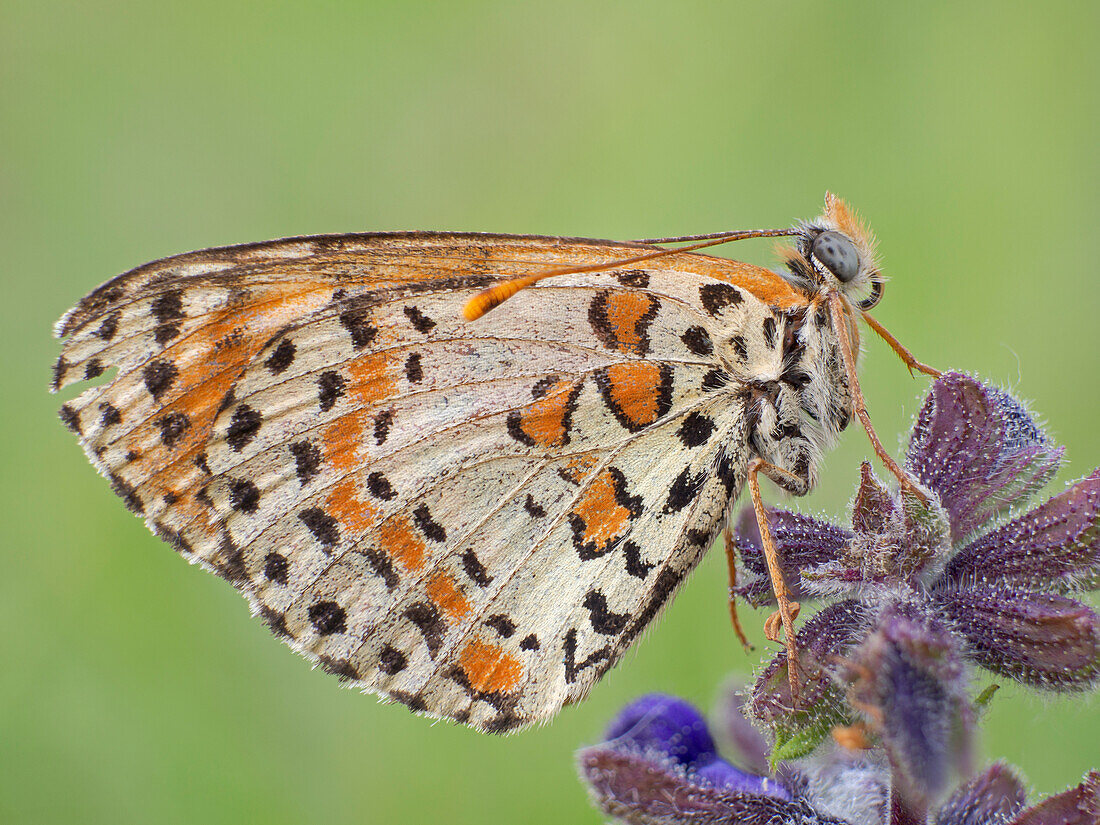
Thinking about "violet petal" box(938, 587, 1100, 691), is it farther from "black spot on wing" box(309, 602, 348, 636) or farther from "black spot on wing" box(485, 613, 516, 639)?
"black spot on wing" box(309, 602, 348, 636)

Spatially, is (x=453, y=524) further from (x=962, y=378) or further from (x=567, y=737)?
(x=567, y=737)

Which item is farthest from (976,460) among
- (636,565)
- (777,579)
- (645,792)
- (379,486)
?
(379,486)

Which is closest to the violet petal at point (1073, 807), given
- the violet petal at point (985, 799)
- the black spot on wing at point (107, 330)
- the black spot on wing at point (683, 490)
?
the violet petal at point (985, 799)

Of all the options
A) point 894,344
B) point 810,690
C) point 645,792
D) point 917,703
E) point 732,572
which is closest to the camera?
point 917,703

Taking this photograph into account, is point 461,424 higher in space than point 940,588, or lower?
lower

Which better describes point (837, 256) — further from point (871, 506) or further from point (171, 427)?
point (171, 427)

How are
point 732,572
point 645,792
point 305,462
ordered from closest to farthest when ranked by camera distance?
point 645,792, point 305,462, point 732,572
